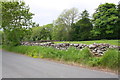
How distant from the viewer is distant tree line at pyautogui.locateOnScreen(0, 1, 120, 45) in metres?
17.1

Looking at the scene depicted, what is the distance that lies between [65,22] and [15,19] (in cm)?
1719

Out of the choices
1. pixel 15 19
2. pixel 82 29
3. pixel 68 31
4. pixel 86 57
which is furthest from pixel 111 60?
pixel 68 31

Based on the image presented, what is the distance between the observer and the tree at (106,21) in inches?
993

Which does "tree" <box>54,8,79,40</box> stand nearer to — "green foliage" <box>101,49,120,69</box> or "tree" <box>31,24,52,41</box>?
"tree" <box>31,24,52,41</box>

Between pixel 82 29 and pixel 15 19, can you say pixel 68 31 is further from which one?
pixel 15 19

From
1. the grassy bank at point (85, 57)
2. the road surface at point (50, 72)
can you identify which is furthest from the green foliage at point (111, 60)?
the road surface at point (50, 72)

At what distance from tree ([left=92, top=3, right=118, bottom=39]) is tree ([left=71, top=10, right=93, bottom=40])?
2737 millimetres

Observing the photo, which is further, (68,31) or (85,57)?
(68,31)

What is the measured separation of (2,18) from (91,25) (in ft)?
68.6

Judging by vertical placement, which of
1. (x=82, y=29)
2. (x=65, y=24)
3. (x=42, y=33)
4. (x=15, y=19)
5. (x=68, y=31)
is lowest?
(x=42, y=33)

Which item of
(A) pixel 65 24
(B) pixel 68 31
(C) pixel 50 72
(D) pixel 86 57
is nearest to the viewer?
(C) pixel 50 72

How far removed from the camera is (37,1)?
1464cm

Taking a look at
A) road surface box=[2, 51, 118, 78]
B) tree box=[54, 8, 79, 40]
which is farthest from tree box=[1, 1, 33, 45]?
Result: tree box=[54, 8, 79, 40]

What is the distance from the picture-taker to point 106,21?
25.5 m
